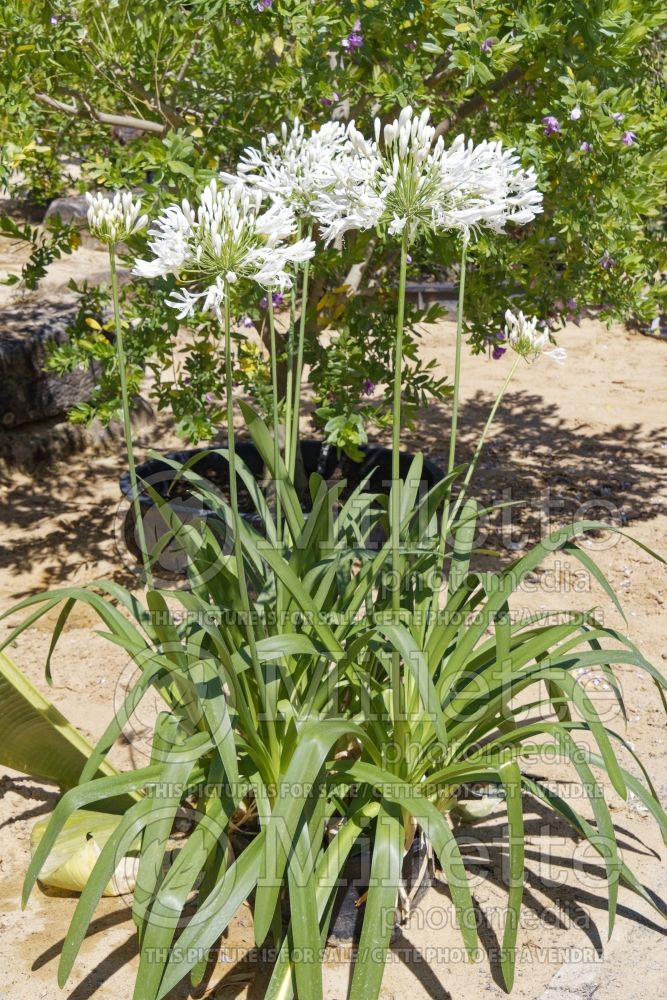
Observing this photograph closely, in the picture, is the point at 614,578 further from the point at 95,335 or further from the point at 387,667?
the point at 95,335

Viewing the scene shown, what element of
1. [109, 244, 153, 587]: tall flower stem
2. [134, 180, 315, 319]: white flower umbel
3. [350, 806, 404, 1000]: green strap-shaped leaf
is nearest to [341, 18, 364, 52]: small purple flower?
[109, 244, 153, 587]: tall flower stem

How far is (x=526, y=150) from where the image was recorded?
9.36 feet

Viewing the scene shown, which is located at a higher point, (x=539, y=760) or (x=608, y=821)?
(x=608, y=821)

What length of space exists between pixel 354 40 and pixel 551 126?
2.14 ft

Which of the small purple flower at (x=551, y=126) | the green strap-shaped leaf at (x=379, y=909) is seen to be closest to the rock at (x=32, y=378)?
the small purple flower at (x=551, y=126)

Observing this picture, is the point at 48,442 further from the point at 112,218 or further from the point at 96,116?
the point at 112,218

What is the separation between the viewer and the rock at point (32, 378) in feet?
16.4

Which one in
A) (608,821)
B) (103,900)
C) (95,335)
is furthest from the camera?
(95,335)

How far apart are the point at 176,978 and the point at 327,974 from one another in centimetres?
44

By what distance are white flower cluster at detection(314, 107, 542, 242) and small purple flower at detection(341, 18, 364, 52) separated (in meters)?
1.36

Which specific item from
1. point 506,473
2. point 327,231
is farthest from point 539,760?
point 506,473

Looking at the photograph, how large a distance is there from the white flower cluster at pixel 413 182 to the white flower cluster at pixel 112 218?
1.30 ft

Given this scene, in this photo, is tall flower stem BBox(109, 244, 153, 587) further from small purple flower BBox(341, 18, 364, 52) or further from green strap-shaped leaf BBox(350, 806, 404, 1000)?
small purple flower BBox(341, 18, 364, 52)

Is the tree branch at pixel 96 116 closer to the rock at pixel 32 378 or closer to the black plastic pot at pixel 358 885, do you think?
the rock at pixel 32 378
